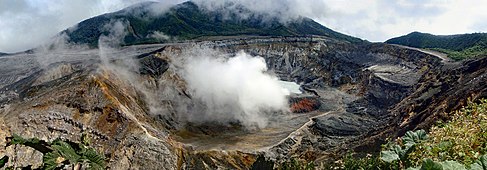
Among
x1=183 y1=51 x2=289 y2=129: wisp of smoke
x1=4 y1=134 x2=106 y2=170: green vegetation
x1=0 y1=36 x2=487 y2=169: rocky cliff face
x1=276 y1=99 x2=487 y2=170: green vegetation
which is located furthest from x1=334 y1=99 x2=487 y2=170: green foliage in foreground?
x1=183 y1=51 x2=289 y2=129: wisp of smoke

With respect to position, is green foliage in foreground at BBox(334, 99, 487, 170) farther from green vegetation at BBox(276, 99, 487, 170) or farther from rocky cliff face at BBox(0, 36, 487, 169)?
rocky cliff face at BBox(0, 36, 487, 169)

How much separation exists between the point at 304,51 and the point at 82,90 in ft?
349

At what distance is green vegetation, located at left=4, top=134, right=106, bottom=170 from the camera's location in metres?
6.05

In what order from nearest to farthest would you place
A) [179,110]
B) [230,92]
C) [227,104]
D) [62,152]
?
[62,152] < [179,110] < [227,104] < [230,92]

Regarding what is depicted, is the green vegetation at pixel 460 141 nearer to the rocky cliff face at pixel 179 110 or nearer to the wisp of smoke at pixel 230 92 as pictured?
the rocky cliff face at pixel 179 110

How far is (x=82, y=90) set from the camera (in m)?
70.8

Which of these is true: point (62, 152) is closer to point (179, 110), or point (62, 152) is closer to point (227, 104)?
point (179, 110)

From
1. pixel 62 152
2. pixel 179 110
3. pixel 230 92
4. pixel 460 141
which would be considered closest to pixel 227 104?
pixel 230 92

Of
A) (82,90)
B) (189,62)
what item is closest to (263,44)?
(189,62)

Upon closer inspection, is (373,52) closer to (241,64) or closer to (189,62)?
(241,64)

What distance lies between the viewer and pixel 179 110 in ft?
330

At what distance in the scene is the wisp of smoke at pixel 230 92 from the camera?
104 meters

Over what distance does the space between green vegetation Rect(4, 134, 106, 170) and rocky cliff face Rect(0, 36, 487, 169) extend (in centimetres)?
2920

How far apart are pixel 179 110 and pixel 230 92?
638 inches
